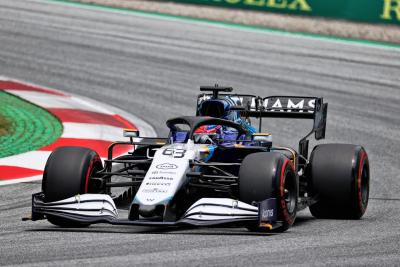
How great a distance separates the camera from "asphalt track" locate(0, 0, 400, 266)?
25.6 ft

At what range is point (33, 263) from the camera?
7.30 metres

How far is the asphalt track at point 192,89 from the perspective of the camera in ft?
25.6

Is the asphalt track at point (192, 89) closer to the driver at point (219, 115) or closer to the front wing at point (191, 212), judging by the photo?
the front wing at point (191, 212)

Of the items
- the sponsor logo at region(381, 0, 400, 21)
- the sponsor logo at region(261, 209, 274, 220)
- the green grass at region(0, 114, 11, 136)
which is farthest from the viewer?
the sponsor logo at region(381, 0, 400, 21)

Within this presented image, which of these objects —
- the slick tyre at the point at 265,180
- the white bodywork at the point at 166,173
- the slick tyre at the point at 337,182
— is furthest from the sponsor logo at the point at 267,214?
the slick tyre at the point at 337,182

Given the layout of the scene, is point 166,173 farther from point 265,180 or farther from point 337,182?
point 337,182

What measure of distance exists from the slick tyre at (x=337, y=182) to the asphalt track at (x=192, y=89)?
19 cm

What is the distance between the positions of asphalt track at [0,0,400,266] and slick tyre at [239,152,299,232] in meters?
0.23

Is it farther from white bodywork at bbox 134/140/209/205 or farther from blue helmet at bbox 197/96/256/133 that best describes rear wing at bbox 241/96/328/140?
white bodywork at bbox 134/140/209/205

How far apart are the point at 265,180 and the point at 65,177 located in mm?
1772

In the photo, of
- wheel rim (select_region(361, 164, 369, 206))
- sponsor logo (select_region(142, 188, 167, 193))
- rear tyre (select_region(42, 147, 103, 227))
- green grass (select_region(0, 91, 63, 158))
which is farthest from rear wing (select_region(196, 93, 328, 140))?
green grass (select_region(0, 91, 63, 158))

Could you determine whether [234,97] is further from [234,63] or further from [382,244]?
[234,63]

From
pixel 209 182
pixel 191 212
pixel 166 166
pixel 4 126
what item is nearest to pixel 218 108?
pixel 209 182

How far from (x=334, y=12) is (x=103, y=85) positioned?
24.6ft
